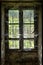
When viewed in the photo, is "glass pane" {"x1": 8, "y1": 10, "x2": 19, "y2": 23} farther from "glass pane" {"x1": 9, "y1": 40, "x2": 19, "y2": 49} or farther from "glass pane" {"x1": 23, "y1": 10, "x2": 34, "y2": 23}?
"glass pane" {"x1": 9, "y1": 40, "x2": 19, "y2": 49}

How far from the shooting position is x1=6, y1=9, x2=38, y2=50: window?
4664mm

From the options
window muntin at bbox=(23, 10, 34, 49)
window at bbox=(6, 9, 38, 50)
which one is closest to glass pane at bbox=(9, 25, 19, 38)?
window at bbox=(6, 9, 38, 50)

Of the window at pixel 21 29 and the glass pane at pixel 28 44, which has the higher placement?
the window at pixel 21 29

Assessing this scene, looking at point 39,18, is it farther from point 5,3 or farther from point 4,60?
point 4,60

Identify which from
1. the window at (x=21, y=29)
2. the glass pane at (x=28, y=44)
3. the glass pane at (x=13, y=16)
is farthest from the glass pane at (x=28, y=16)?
the glass pane at (x=28, y=44)

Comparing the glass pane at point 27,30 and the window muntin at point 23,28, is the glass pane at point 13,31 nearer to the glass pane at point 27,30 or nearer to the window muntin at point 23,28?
the window muntin at point 23,28

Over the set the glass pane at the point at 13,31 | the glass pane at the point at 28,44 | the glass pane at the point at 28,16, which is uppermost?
the glass pane at the point at 28,16

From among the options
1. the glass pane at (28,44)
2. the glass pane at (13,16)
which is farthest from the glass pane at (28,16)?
the glass pane at (28,44)

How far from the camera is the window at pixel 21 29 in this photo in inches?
184

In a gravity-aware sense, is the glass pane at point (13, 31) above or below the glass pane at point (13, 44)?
above

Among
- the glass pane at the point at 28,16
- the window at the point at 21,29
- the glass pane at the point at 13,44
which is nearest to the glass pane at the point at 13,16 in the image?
the window at the point at 21,29

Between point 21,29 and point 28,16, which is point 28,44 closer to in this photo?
point 21,29

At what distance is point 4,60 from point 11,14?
0.76 metres

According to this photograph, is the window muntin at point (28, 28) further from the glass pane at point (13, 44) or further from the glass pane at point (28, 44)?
the glass pane at point (13, 44)
